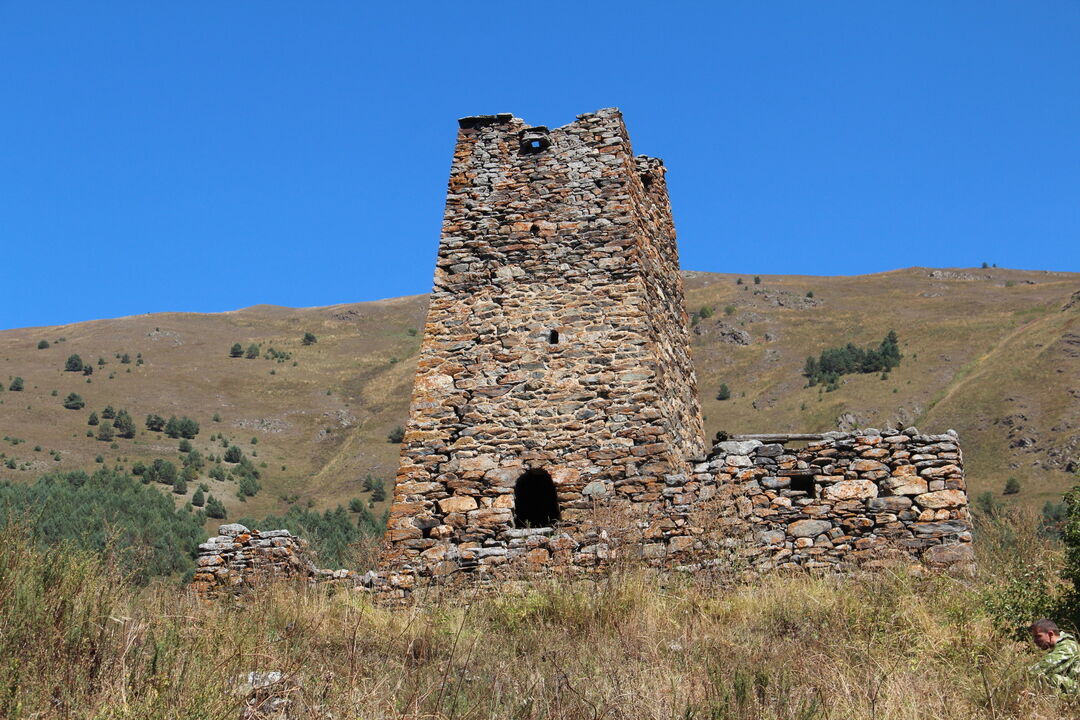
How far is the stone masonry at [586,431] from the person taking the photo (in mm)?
Answer: 9172

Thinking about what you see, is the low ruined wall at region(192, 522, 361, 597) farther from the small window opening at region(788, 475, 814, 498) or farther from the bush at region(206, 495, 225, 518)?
the bush at region(206, 495, 225, 518)

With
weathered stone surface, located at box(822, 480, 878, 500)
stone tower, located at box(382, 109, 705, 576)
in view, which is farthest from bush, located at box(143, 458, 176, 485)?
weathered stone surface, located at box(822, 480, 878, 500)

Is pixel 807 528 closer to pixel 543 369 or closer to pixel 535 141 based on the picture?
pixel 543 369

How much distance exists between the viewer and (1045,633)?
627 centimetres

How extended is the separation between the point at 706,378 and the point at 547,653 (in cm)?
5869

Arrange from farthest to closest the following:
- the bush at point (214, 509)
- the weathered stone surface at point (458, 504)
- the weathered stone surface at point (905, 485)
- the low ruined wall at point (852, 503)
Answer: the bush at point (214, 509) < the weathered stone surface at point (458, 504) < the weathered stone surface at point (905, 485) < the low ruined wall at point (852, 503)

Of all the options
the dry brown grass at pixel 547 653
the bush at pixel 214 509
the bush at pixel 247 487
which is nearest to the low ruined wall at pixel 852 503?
the dry brown grass at pixel 547 653

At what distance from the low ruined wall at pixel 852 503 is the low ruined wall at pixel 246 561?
3960 millimetres

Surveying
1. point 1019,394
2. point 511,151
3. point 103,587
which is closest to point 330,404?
point 1019,394

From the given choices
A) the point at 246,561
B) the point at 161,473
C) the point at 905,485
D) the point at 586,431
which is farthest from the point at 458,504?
the point at 161,473

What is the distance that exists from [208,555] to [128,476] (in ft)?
115

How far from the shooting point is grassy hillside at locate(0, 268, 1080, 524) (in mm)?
43219

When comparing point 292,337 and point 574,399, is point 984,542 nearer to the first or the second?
point 574,399

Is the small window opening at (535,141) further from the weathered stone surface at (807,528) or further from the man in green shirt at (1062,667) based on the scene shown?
the man in green shirt at (1062,667)
